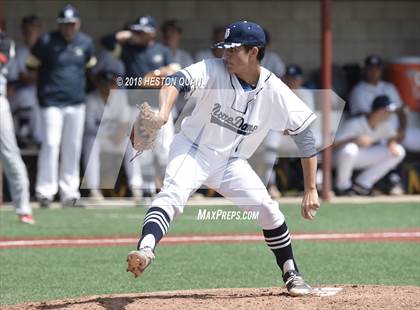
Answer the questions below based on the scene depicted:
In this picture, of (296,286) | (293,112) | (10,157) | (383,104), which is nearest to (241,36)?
(293,112)

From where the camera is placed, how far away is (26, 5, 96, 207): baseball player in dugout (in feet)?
39.5

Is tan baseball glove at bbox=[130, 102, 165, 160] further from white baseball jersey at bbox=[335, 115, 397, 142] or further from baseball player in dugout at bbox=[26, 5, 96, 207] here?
white baseball jersey at bbox=[335, 115, 397, 142]

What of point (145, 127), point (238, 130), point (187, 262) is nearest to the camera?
point (145, 127)

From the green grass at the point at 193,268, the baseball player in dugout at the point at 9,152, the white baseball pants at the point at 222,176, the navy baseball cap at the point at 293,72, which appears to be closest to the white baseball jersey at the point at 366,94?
the navy baseball cap at the point at 293,72

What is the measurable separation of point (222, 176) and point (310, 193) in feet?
1.82

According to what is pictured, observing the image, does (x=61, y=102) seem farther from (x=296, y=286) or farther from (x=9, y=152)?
(x=296, y=286)

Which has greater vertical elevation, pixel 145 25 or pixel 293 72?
pixel 145 25

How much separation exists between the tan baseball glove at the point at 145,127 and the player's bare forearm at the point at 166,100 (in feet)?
0.17

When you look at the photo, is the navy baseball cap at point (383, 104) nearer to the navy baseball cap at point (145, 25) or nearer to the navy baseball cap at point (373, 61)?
the navy baseball cap at point (373, 61)

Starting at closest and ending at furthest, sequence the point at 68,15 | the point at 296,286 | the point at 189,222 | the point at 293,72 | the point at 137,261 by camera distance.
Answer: the point at 137,261, the point at 296,286, the point at 189,222, the point at 68,15, the point at 293,72

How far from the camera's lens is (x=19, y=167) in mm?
10070

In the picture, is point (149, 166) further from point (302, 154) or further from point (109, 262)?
point (302, 154)

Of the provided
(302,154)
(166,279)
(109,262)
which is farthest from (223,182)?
(109,262)

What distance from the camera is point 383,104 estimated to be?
1368 cm
